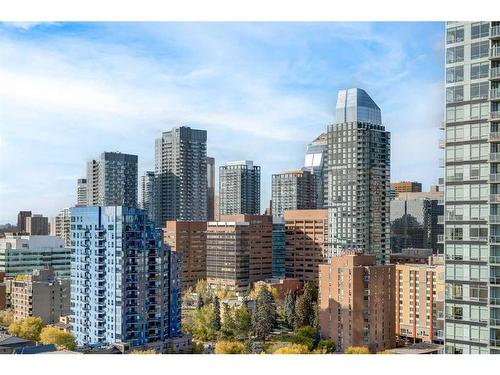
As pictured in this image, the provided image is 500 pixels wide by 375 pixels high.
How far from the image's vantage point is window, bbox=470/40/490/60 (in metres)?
3.75

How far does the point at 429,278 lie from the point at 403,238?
291 inches

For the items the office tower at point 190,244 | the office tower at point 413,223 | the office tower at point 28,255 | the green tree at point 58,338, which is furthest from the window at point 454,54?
the office tower at point 413,223

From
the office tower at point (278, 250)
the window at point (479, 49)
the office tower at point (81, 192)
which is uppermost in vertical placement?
the window at point (479, 49)

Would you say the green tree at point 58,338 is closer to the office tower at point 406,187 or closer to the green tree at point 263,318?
the green tree at point 263,318

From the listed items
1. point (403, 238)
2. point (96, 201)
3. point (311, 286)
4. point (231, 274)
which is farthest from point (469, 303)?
point (96, 201)

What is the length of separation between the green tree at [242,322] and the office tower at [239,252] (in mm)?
4688

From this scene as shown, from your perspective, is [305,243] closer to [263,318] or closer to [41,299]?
[263,318]

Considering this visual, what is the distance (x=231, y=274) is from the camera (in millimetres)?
15023

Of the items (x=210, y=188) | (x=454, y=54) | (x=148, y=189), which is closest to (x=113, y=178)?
(x=148, y=189)

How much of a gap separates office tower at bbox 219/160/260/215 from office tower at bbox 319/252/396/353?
10477 mm

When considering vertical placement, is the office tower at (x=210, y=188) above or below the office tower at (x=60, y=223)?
above

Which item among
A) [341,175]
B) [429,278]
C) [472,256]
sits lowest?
[429,278]

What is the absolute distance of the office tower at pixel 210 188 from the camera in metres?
20.1

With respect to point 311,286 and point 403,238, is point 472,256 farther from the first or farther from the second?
point 403,238
